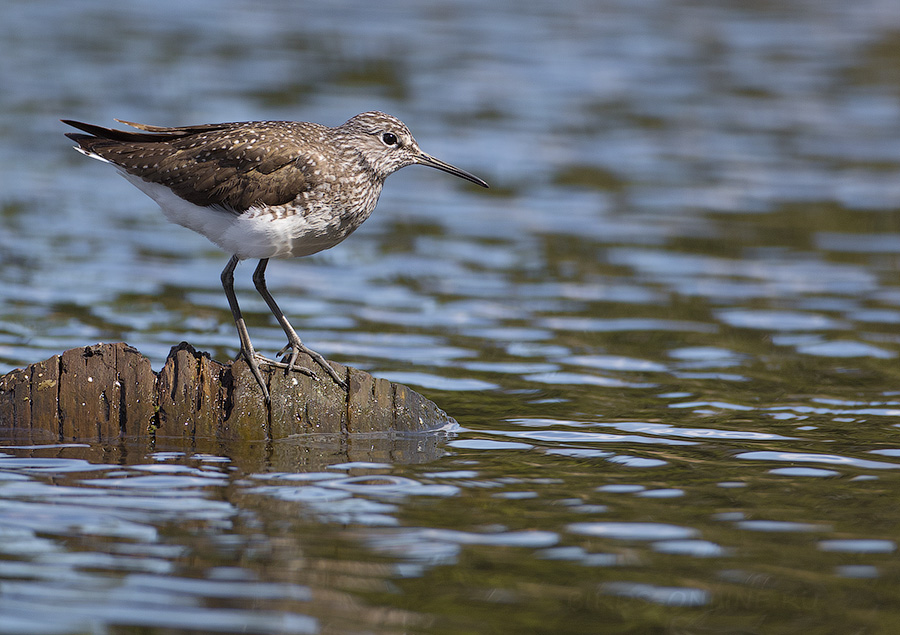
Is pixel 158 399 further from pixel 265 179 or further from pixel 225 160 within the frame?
pixel 225 160

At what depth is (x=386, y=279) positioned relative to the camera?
587 inches

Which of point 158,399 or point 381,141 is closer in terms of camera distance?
point 158,399

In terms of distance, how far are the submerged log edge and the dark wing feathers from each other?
1.21m

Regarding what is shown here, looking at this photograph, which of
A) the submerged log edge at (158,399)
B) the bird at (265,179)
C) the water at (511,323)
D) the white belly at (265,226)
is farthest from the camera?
the bird at (265,179)

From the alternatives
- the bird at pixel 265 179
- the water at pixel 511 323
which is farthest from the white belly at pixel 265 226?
the water at pixel 511 323

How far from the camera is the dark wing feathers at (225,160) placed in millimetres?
9352

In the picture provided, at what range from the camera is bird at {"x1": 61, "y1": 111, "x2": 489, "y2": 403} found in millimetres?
9258

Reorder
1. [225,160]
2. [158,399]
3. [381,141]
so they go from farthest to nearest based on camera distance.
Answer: [381,141]
[225,160]
[158,399]

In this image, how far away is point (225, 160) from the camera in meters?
9.58

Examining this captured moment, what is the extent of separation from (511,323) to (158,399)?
206 inches

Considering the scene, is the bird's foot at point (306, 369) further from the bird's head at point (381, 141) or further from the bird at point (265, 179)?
the bird's head at point (381, 141)

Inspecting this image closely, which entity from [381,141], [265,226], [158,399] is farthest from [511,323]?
[158,399]

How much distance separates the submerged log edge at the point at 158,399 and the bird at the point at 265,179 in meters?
0.13

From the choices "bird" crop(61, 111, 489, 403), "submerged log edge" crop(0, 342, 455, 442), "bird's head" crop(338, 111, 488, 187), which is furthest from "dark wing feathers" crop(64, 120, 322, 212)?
"submerged log edge" crop(0, 342, 455, 442)
